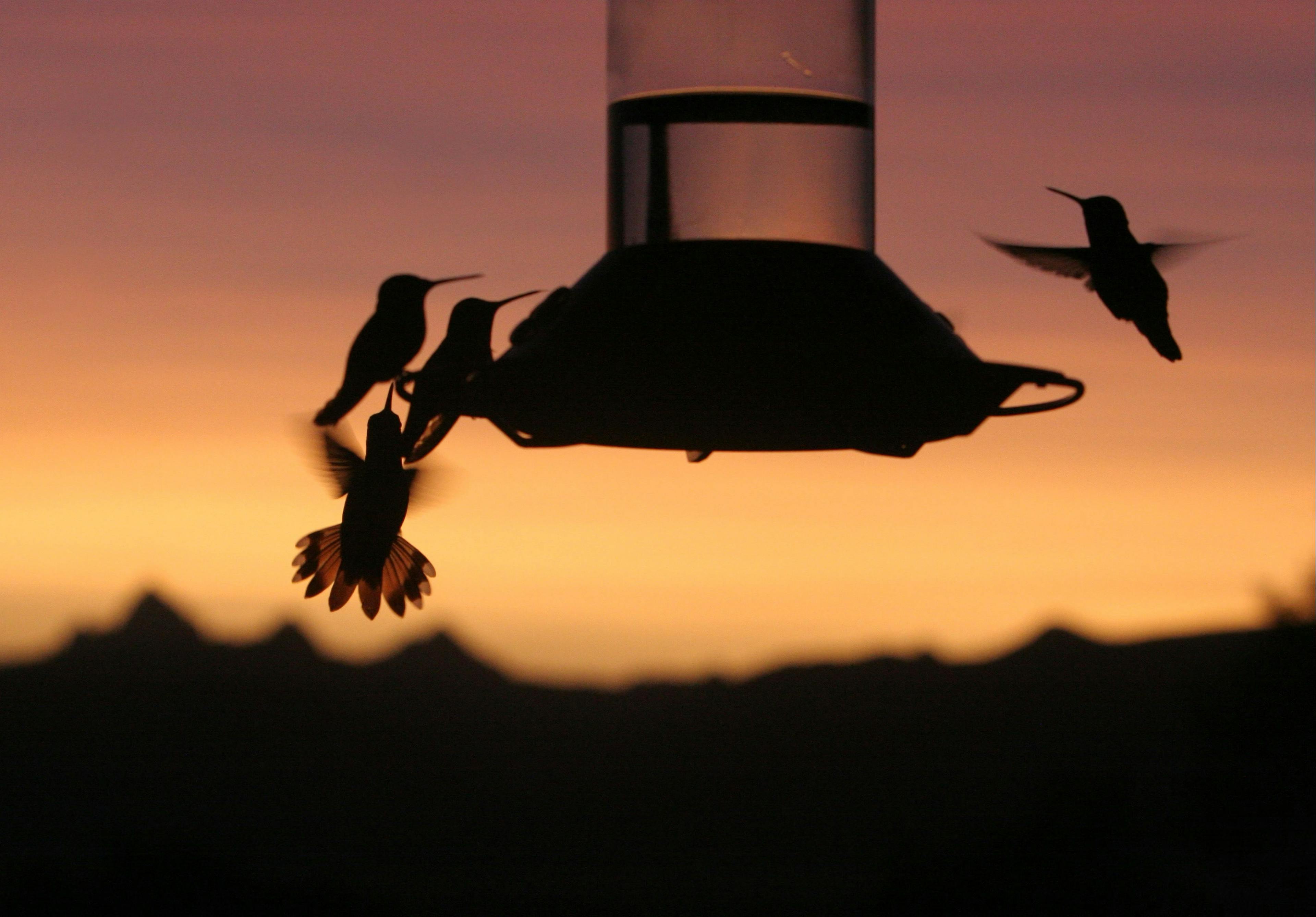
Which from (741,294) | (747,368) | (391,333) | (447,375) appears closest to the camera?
(747,368)

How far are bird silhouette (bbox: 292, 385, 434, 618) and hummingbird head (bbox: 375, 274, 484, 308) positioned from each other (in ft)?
0.53

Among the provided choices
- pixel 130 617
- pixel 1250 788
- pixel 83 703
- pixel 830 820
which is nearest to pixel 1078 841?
pixel 1250 788

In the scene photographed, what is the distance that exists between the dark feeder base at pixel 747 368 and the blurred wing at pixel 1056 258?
4.31 ft

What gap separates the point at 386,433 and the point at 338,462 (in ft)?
0.63

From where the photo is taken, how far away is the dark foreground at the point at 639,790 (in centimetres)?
4912

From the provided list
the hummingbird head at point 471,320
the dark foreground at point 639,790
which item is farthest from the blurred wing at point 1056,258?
the dark foreground at point 639,790

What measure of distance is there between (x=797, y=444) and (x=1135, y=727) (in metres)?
59.6

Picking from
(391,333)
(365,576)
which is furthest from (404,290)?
(365,576)

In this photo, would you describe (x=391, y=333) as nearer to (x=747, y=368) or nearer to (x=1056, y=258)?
(x=747, y=368)

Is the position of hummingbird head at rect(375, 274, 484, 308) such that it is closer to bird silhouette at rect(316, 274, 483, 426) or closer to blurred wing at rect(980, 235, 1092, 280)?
bird silhouette at rect(316, 274, 483, 426)

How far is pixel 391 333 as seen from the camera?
2.42m

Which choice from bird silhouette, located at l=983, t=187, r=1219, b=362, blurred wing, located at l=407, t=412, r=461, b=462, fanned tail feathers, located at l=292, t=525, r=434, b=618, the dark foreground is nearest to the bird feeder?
blurred wing, located at l=407, t=412, r=461, b=462

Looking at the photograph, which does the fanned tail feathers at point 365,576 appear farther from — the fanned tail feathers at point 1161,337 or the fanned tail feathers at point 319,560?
the fanned tail feathers at point 1161,337

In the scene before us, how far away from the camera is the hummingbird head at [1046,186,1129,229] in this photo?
3.27 m
